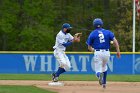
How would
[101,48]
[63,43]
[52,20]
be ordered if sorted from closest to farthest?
1. [101,48]
2. [63,43]
3. [52,20]

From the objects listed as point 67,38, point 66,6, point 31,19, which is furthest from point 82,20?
point 67,38

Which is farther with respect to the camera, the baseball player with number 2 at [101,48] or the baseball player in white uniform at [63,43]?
the baseball player in white uniform at [63,43]

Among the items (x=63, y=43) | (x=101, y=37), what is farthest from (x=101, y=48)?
(x=63, y=43)

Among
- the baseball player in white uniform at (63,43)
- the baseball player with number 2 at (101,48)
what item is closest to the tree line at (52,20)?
the baseball player in white uniform at (63,43)

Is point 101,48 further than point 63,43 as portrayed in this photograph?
No

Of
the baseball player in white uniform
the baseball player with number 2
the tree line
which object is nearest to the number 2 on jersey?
the baseball player with number 2

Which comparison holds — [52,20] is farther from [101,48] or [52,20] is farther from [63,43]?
[101,48]

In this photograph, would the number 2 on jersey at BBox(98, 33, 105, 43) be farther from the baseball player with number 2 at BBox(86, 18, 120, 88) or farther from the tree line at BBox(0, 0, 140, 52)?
the tree line at BBox(0, 0, 140, 52)

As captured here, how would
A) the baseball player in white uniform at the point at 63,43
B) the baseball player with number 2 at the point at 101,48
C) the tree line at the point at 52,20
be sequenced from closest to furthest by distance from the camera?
the baseball player with number 2 at the point at 101,48
the baseball player in white uniform at the point at 63,43
the tree line at the point at 52,20

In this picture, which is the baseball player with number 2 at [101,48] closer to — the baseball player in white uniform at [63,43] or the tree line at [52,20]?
the baseball player in white uniform at [63,43]

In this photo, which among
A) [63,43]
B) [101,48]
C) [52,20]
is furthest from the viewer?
[52,20]

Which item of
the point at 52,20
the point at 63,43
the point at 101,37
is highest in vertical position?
the point at 101,37

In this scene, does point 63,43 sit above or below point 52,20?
above

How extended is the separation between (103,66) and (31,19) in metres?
30.9
